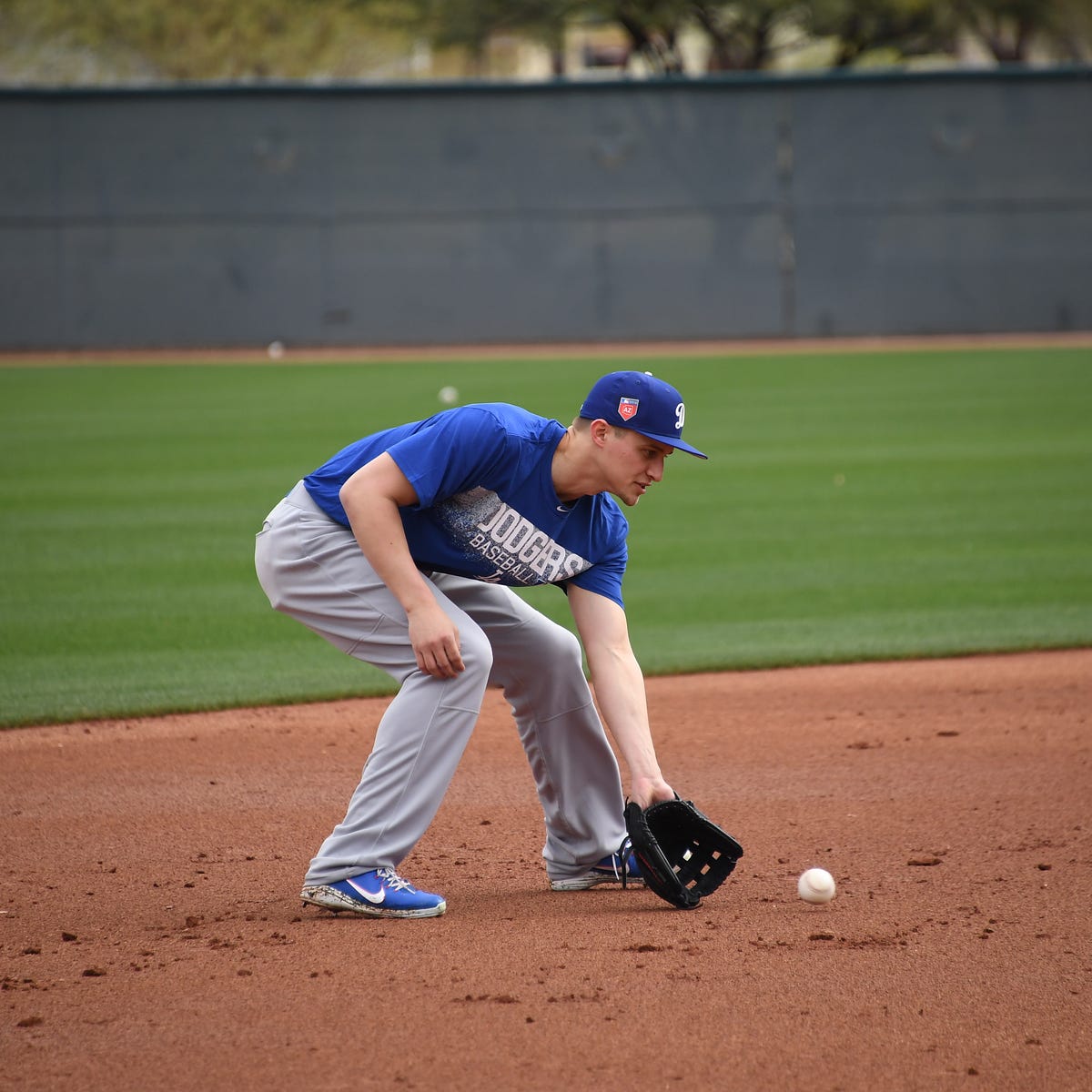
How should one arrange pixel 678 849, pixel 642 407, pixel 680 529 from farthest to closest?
pixel 680 529, pixel 678 849, pixel 642 407

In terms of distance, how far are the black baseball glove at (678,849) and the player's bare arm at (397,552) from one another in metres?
0.66

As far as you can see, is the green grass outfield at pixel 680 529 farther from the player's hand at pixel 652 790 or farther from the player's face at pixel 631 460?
the player's face at pixel 631 460

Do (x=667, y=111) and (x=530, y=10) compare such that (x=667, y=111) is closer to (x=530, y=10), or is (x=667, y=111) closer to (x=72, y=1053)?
(x=530, y=10)

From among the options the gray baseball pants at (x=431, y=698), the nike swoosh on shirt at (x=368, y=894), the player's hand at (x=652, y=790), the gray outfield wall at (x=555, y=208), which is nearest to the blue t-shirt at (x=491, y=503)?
the gray baseball pants at (x=431, y=698)

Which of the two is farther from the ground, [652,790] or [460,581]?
[460,581]

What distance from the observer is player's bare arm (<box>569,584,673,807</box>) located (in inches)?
154

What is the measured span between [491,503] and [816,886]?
133cm

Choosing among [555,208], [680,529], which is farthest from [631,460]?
[555,208]

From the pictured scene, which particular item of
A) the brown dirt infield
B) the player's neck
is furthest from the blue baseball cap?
the brown dirt infield

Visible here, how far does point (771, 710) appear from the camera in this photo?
6.33 meters

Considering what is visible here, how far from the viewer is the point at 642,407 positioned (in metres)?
3.65

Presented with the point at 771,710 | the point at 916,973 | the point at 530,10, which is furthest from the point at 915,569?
the point at 530,10

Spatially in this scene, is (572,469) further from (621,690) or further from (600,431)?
(621,690)

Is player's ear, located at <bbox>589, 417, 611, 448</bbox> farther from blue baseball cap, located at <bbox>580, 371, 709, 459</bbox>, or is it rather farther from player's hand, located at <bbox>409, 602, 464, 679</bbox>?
player's hand, located at <bbox>409, 602, 464, 679</bbox>
